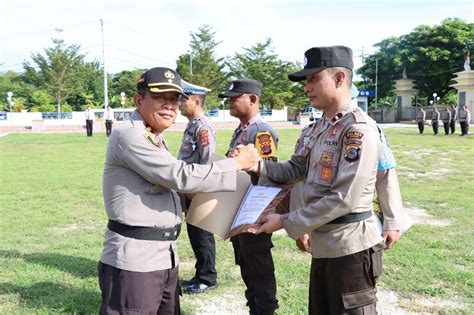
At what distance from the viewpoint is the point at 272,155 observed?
362 centimetres

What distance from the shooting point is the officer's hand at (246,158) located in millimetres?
2664

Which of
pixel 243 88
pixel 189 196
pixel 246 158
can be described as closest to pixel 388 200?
pixel 246 158

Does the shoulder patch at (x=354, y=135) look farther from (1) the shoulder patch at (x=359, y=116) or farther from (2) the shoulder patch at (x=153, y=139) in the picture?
(2) the shoulder patch at (x=153, y=139)

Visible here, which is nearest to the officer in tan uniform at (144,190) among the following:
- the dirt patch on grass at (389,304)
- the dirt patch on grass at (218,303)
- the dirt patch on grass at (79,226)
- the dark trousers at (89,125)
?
the dirt patch on grass at (218,303)

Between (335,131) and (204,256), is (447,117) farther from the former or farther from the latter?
(335,131)

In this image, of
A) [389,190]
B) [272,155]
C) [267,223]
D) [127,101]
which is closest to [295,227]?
[267,223]

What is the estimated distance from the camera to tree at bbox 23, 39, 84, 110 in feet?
151

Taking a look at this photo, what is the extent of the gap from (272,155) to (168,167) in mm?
1472

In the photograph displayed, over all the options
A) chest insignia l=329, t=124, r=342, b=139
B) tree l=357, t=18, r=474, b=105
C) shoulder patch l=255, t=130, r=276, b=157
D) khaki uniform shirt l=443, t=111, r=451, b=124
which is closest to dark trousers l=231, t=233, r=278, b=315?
shoulder patch l=255, t=130, r=276, b=157

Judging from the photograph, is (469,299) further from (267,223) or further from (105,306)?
(105,306)

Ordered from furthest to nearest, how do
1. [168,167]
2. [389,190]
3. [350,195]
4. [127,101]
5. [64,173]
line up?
[127,101], [64,173], [389,190], [168,167], [350,195]

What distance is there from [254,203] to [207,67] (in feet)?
162

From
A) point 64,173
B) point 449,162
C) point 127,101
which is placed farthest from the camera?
point 127,101

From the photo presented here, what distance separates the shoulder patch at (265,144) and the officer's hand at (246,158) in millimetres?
775
